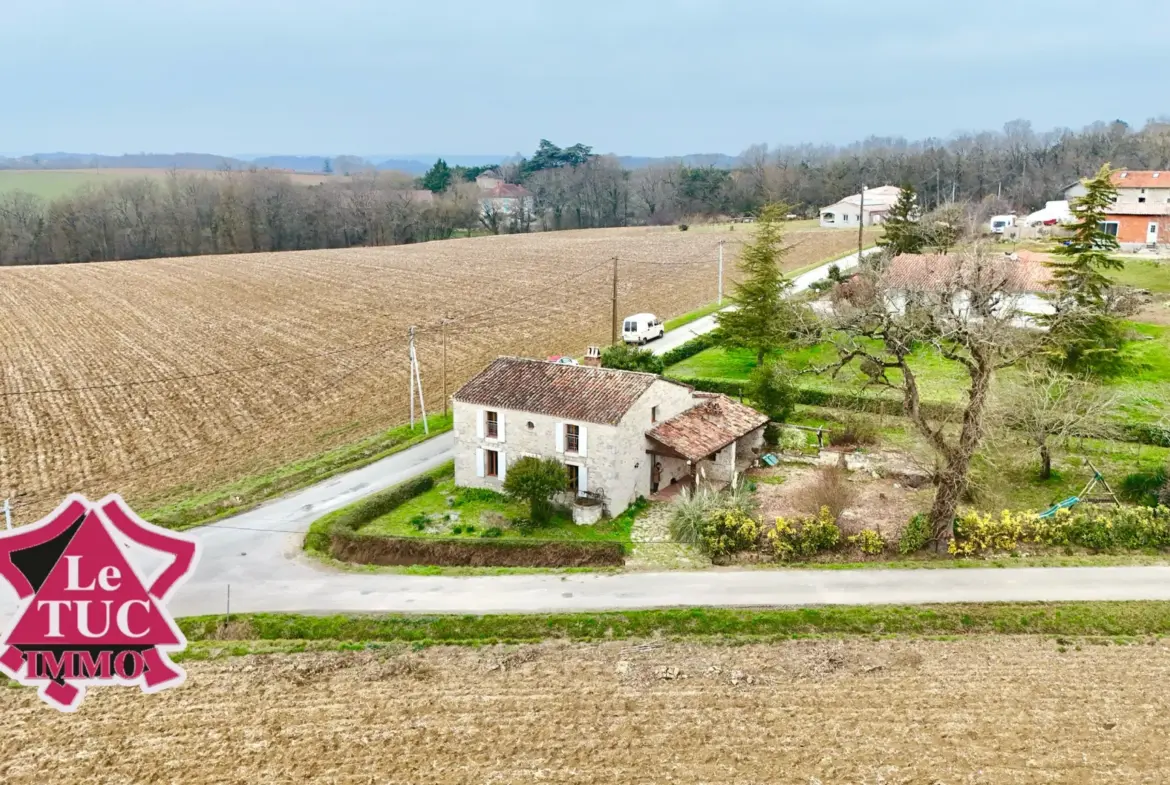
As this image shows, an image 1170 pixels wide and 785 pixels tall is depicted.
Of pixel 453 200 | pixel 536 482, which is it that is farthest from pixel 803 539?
pixel 453 200

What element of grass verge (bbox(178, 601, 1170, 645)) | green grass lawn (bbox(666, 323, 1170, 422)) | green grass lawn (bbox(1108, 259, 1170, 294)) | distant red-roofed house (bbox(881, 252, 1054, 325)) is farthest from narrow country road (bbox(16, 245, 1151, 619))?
green grass lawn (bbox(1108, 259, 1170, 294))

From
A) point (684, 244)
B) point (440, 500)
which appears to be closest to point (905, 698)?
point (440, 500)

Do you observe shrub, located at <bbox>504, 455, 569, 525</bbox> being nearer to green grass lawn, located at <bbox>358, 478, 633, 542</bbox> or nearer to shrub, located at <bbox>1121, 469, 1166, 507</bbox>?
green grass lawn, located at <bbox>358, 478, 633, 542</bbox>

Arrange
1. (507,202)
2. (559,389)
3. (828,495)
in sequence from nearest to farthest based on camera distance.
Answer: (828,495), (559,389), (507,202)

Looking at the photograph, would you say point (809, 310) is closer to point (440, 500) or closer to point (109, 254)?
point (440, 500)

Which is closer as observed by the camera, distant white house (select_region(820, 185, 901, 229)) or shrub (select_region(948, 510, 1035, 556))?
shrub (select_region(948, 510, 1035, 556))

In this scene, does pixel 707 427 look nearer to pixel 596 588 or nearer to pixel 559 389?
pixel 559 389
